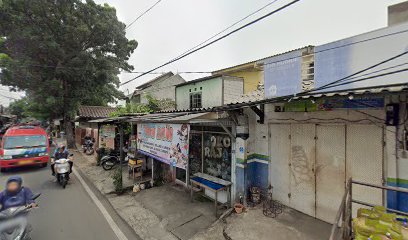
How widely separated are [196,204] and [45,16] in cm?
1939

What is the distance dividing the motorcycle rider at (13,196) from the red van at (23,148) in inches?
326

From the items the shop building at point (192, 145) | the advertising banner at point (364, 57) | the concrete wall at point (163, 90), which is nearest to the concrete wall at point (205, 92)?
the shop building at point (192, 145)

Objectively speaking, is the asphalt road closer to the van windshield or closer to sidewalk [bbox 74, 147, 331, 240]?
sidewalk [bbox 74, 147, 331, 240]

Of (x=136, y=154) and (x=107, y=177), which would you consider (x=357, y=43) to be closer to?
(x=136, y=154)

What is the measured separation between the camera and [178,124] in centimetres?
693

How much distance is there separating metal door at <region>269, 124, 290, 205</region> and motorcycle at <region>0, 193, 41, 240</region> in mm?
6720

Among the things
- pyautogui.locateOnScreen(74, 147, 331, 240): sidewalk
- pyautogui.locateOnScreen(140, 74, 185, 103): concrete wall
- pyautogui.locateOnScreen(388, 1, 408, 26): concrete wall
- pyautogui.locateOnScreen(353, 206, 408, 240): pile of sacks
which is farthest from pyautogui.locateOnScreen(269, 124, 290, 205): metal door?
pyautogui.locateOnScreen(140, 74, 185, 103): concrete wall

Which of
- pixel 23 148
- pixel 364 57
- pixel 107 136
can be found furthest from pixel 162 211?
pixel 23 148

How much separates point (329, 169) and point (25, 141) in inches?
A: 601

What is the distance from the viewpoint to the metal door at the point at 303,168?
583 cm

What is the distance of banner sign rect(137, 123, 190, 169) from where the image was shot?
673 cm

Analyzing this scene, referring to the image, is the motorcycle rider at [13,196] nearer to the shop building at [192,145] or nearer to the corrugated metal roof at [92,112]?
the shop building at [192,145]

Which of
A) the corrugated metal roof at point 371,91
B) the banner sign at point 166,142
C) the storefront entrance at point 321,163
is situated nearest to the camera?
→ the corrugated metal roof at point 371,91

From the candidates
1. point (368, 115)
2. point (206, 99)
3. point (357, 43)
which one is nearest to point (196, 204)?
point (368, 115)
